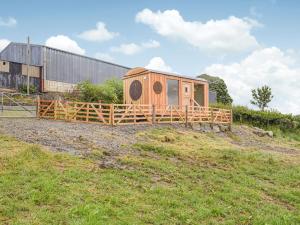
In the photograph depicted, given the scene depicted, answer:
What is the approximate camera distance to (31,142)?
11.4 m

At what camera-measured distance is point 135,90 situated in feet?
74.2

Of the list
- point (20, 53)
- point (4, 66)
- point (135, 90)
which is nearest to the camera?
point (135, 90)

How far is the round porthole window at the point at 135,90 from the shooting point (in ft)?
72.9

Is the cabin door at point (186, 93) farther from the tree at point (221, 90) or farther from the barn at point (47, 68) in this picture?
the tree at point (221, 90)

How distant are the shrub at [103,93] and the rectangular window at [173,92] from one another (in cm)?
815

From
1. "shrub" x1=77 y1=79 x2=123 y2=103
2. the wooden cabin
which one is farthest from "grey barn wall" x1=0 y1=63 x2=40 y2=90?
the wooden cabin

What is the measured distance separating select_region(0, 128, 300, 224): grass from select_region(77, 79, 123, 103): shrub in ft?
58.2

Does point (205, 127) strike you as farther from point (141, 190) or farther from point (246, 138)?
point (141, 190)

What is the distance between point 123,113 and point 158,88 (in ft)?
13.7

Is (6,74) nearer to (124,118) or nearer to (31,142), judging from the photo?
(124,118)

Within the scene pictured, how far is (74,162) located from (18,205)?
310 cm

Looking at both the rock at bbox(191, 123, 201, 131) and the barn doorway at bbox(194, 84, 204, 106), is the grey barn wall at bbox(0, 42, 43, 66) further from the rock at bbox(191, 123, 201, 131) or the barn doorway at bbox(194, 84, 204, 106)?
the rock at bbox(191, 123, 201, 131)

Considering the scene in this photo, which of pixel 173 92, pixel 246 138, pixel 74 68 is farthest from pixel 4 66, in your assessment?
pixel 246 138

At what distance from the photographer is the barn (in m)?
31.9
